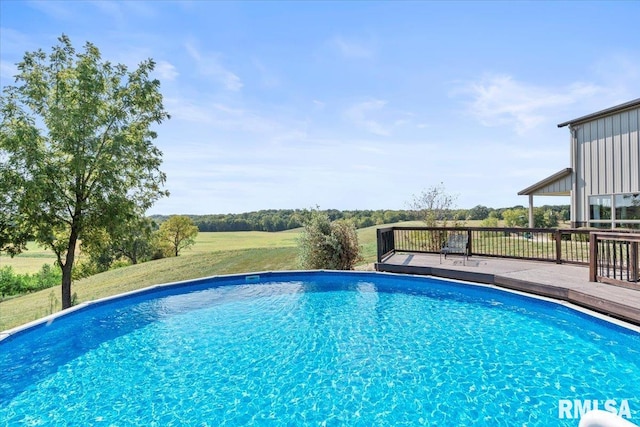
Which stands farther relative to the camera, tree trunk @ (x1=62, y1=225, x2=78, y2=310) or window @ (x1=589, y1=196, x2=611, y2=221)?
window @ (x1=589, y1=196, x2=611, y2=221)

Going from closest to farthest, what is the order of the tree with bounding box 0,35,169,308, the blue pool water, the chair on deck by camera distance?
1. the blue pool water
2. the tree with bounding box 0,35,169,308
3. the chair on deck

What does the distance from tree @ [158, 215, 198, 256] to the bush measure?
22476mm

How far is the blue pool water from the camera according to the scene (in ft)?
10.4

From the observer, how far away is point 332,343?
4.79m

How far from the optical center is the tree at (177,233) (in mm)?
29244

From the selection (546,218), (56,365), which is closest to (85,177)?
(56,365)

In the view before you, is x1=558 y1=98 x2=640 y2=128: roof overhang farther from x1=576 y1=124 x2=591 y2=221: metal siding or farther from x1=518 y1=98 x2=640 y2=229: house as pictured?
x1=576 y1=124 x2=591 y2=221: metal siding

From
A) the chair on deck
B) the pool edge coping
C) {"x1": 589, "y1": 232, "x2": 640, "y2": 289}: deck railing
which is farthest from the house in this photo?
the pool edge coping

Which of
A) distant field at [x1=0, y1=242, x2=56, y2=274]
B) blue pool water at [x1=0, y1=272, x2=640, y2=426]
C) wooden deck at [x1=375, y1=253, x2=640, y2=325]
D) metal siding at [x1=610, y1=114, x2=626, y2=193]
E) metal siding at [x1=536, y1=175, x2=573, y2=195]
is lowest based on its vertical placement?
distant field at [x1=0, y1=242, x2=56, y2=274]

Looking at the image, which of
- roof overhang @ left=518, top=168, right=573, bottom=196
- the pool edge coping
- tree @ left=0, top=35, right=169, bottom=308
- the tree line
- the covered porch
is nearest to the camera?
the pool edge coping

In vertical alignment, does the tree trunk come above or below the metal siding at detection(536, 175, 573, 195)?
below

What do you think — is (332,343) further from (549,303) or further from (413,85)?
(413,85)

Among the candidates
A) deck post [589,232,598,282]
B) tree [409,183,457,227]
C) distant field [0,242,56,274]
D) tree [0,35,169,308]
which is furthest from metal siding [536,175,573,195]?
distant field [0,242,56,274]

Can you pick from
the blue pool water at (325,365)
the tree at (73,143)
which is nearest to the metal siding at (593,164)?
the blue pool water at (325,365)
